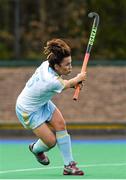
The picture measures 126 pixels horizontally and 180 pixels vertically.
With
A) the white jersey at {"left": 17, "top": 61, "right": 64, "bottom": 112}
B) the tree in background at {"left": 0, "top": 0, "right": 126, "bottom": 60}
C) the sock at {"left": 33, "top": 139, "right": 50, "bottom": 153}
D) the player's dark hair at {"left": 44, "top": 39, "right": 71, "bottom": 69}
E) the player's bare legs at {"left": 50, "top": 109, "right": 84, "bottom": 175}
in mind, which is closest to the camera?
the white jersey at {"left": 17, "top": 61, "right": 64, "bottom": 112}

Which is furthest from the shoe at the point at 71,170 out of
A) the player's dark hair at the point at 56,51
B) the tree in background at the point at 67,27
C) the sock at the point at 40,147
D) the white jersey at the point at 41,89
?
the tree in background at the point at 67,27

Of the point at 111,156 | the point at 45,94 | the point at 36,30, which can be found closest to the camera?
the point at 45,94

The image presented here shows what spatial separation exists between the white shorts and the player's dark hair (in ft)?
1.60

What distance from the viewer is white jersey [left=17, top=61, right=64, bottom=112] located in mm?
9539

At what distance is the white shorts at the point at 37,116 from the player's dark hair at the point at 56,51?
49cm

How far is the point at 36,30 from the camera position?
105 feet

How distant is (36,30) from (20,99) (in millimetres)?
22268

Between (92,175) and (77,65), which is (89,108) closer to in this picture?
(77,65)

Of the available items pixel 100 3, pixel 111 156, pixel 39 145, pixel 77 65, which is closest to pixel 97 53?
pixel 100 3

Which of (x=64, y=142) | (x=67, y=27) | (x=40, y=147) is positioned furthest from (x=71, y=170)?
(x=67, y=27)

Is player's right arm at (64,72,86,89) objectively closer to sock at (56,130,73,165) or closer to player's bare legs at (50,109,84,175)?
player's bare legs at (50,109,84,175)

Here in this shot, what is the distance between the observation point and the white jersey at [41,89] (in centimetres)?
954

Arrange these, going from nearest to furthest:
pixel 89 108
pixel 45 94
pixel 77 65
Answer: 1. pixel 45 94
2. pixel 89 108
3. pixel 77 65

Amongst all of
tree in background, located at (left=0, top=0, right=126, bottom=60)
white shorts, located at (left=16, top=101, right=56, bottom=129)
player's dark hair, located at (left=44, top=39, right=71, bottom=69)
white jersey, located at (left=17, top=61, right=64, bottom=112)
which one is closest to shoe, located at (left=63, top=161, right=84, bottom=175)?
white shorts, located at (left=16, top=101, right=56, bottom=129)
